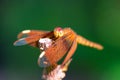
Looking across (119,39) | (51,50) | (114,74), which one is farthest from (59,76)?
(119,39)

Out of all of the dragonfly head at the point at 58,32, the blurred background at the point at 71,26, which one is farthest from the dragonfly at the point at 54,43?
the blurred background at the point at 71,26

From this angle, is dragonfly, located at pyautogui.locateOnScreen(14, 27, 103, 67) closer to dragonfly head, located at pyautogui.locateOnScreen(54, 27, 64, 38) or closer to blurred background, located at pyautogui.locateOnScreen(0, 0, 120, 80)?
dragonfly head, located at pyautogui.locateOnScreen(54, 27, 64, 38)

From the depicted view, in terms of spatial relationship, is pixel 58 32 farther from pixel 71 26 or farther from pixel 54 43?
pixel 71 26

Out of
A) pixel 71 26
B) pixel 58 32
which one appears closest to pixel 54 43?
pixel 58 32

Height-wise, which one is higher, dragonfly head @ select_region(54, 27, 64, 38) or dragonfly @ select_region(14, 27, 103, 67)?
dragonfly head @ select_region(54, 27, 64, 38)

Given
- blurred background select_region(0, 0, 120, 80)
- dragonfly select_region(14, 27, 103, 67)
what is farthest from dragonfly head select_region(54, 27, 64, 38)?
blurred background select_region(0, 0, 120, 80)

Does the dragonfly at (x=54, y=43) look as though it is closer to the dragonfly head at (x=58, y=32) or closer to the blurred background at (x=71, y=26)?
the dragonfly head at (x=58, y=32)

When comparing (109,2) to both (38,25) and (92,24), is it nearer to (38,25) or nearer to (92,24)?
(92,24)
